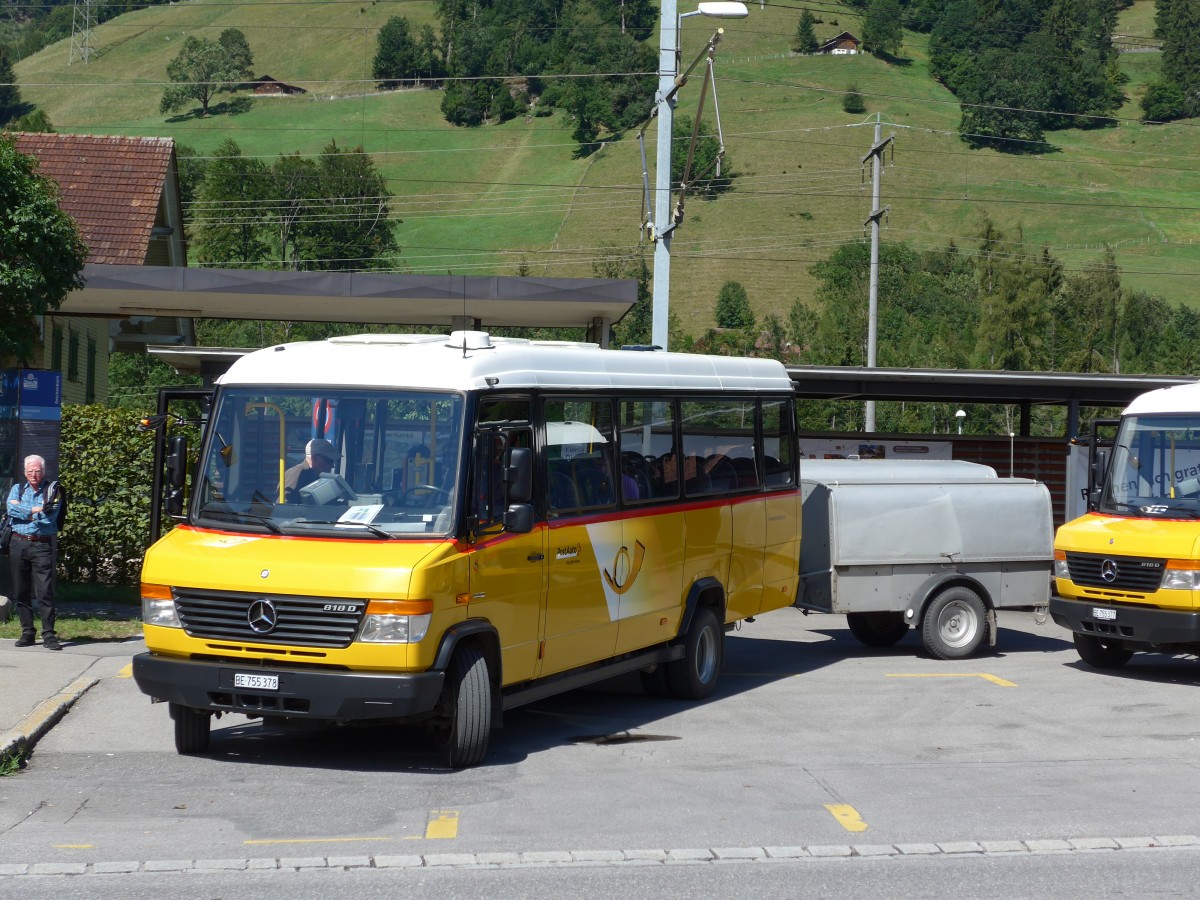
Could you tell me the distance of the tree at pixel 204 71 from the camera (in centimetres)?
15700

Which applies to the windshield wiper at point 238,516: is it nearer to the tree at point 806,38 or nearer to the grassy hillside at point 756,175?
the grassy hillside at point 756,175

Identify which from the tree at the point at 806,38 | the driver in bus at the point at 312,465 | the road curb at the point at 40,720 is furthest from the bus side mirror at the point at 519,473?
the tree at the point at 806,38

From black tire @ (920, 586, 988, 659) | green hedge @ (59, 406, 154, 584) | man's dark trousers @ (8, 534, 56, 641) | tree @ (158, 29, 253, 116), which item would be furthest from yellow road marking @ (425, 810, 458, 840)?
tree @ (158, 29, 253, 116)

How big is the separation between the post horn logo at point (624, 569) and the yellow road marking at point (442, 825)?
3.25 meters

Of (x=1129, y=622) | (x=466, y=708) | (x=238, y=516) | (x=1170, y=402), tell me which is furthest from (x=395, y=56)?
(x=466, y=708)

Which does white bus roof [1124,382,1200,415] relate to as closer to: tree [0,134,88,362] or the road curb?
the road curb

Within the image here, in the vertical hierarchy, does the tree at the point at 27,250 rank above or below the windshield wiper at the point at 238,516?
above

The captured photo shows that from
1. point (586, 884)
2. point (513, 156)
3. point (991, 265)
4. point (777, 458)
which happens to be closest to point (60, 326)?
point (777, 458)

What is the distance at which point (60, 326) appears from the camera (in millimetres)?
27531

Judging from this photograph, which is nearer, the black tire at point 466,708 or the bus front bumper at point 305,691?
the bus front bumper at point 305,691

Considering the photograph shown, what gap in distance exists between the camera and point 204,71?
166m

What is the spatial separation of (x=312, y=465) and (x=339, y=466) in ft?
0.58

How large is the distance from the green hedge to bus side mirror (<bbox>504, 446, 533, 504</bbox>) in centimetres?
977

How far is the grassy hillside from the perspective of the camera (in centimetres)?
12012
